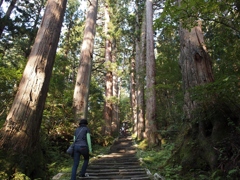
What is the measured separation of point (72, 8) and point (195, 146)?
64.9 feet

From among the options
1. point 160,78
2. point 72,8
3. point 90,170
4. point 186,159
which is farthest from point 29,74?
point 72,8

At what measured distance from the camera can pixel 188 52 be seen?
20.1 feet

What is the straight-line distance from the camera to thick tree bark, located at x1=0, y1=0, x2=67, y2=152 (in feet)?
14.9

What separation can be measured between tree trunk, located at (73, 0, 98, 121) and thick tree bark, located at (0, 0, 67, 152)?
3.89 meters

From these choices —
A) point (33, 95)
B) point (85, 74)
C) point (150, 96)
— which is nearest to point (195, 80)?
point (33, 95)

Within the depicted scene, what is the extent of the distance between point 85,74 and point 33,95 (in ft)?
17.0

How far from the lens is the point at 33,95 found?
197 inches

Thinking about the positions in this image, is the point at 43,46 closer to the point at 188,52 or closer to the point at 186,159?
the point at 188,52

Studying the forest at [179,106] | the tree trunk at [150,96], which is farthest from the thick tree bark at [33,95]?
the tree trunk at [150,96]

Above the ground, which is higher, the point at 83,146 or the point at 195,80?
the point at 195,80

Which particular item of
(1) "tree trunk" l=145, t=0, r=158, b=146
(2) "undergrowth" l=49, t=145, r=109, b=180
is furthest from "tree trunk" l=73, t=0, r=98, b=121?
(1) "tree trunk" l=145, t=0, r=158, b=146

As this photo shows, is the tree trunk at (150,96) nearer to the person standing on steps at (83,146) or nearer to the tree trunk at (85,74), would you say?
the tree trunk at (85,74)

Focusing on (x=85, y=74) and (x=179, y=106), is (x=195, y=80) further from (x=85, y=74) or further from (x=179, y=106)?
(x=85, y=74)

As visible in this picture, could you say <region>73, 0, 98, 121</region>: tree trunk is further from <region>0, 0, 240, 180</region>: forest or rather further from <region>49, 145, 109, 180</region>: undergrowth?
<region>49, 145, 109, 180</region>: undergrowth
